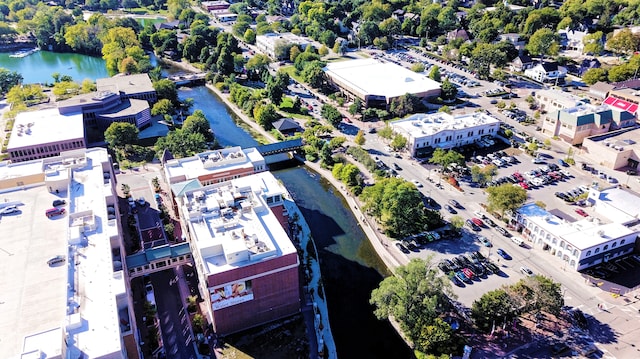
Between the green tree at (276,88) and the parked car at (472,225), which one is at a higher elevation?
the green tree at (276,88)

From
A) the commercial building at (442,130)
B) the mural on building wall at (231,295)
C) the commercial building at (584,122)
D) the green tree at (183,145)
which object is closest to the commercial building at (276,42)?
the commercial building at (442,130)

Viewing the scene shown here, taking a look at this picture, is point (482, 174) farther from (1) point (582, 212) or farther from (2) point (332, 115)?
(2) point (332, 115)

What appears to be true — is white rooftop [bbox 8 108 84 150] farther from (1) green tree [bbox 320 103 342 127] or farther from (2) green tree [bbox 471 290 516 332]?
(2) green tree [bbox 471 290 516 332]

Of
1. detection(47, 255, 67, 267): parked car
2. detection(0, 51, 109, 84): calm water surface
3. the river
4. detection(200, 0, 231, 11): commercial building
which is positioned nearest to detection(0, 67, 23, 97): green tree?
detection(0, 51, 109, 84): calm water surface

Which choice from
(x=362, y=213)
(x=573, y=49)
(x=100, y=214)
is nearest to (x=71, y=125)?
(x=100, y=214)

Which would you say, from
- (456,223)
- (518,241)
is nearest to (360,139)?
(456,223)

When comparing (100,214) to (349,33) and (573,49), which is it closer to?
(349,33)

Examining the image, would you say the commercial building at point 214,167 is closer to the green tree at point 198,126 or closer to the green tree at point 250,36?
the green tree at point 198,126
